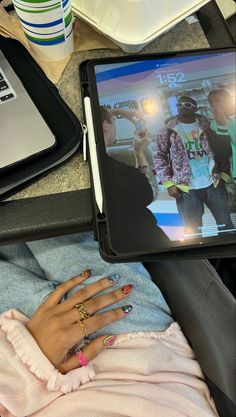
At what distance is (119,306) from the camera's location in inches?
26.0

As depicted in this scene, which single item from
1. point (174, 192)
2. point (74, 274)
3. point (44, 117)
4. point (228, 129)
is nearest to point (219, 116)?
point (228, 129)

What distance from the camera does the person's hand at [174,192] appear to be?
0.49 metres

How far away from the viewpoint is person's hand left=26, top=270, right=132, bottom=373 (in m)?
0.62

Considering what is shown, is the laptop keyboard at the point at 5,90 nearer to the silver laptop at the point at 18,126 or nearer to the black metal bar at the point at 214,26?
the silver laptop at the point at 18,126

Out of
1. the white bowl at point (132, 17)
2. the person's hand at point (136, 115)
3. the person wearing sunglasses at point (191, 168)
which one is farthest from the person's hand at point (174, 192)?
the white bowl at point (132, 17)

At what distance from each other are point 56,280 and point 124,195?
285 millimetres

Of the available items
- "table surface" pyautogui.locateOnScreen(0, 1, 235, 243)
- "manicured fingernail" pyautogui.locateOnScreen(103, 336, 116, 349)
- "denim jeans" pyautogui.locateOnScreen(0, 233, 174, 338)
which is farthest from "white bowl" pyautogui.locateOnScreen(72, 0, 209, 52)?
"manicured fingernail" pyautogui.locateOnScreen(103, 336, 116, 349)

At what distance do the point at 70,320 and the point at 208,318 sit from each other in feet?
0.73

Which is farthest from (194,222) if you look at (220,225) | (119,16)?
(119,16)

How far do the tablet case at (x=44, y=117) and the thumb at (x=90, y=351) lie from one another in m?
0.28

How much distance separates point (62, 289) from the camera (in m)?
0.67

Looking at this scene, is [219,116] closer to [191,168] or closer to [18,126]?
[191,168]

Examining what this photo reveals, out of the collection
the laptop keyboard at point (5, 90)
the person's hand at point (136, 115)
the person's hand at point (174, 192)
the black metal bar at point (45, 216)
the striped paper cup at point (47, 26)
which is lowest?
the person's hand at point (174, 192)

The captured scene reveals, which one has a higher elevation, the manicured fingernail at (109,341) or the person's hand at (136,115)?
the person's hand at (136,115)
